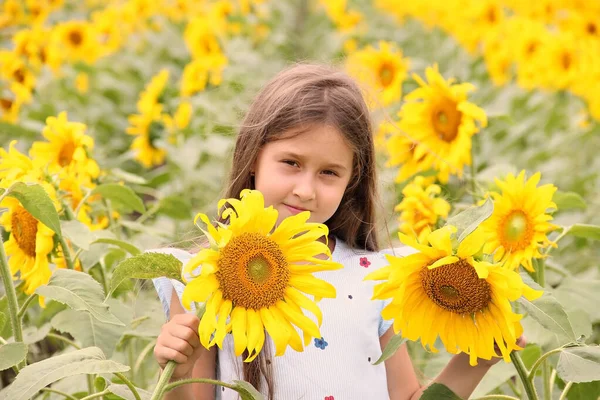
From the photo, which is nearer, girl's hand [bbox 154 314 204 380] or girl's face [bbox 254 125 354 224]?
girl's hand [bbox 154 314 204 380]

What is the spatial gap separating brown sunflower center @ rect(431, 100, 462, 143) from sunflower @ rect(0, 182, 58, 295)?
1.13m

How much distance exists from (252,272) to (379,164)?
1.16 m

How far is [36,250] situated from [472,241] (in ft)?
2.65

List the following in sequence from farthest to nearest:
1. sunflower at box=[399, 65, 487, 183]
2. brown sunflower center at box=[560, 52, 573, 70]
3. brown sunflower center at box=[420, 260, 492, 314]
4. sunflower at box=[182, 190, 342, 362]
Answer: brown sunflower center at box=[560, 52, 573, 70], sunflower at box=[399, 65, 487, 183], brown sunflower center at box=[420, 260, 492, 314], sunflower at box=[182, 190, 342, 362]

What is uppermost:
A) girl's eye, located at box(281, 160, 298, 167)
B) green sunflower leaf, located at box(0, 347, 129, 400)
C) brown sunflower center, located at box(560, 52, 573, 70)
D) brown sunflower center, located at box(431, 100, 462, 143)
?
girl's eye, located at box(281, 160, 298, 167)

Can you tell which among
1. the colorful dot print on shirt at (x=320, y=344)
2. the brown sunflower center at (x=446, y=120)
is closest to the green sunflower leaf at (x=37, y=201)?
the colorful dot print on shirt at (x=320, y=344)

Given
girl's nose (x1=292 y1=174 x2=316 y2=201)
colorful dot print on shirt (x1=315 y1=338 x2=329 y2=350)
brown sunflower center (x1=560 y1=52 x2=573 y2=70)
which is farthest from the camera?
brown sunflower center (x1=560 y1=52 x2=573 y2=70)

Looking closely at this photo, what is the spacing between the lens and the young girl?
161 cm

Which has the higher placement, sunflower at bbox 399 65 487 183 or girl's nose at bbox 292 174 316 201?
girl's nose at bbox 292 174 316 201

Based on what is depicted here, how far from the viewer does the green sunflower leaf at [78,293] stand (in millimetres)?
1438

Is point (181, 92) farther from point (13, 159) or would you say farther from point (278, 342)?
point (278, 342)

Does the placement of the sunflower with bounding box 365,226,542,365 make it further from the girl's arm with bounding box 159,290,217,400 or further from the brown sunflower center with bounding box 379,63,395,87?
the brown sunflower center with bounding box 379,63,395,87

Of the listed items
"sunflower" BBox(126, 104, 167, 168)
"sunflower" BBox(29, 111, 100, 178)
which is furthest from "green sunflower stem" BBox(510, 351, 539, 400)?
"sunflower" BBox(126, 104, 167, 168)

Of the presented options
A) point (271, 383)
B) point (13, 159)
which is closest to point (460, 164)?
point (271, 383)
